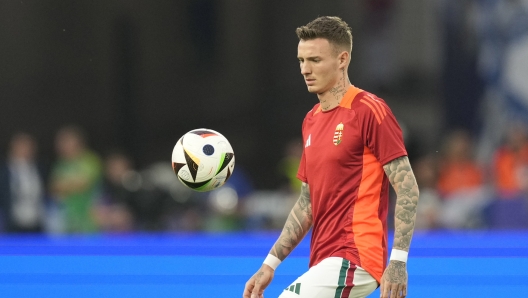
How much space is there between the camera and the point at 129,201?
9.87 metres

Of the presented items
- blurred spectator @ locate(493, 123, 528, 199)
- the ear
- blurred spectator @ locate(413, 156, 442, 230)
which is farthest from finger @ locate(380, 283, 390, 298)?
blurred spectator @ locate(493, 123, 528, 199)

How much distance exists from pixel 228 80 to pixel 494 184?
14.7 ft

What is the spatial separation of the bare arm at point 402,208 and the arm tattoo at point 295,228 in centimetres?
54

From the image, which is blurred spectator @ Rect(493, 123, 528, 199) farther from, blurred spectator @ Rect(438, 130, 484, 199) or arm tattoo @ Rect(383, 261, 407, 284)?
arm tattoo @ Rect(383, 261, 407, 284)

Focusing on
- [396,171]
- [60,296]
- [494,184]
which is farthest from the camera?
[494,184]

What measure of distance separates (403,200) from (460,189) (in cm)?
610

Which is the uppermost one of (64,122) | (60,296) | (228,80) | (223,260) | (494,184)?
(228,80)

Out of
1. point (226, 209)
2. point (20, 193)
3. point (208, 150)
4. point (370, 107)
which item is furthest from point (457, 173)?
point (370, 107)

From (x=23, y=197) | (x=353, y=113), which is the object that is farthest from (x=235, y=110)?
(x=353, y=113)

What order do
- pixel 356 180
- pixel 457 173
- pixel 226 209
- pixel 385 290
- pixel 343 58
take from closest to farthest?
pixel 385 290
pixel 356 180
pixel 343 58
pixel 457 173
pixel 226 209

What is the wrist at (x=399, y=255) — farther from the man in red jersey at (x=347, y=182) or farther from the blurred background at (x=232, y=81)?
the blurred background at (x=232, y=81)

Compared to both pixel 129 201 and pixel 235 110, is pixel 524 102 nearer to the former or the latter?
pixel 235 110

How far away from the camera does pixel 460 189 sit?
30.2ft

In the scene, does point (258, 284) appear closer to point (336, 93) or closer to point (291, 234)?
point (291, 234)
